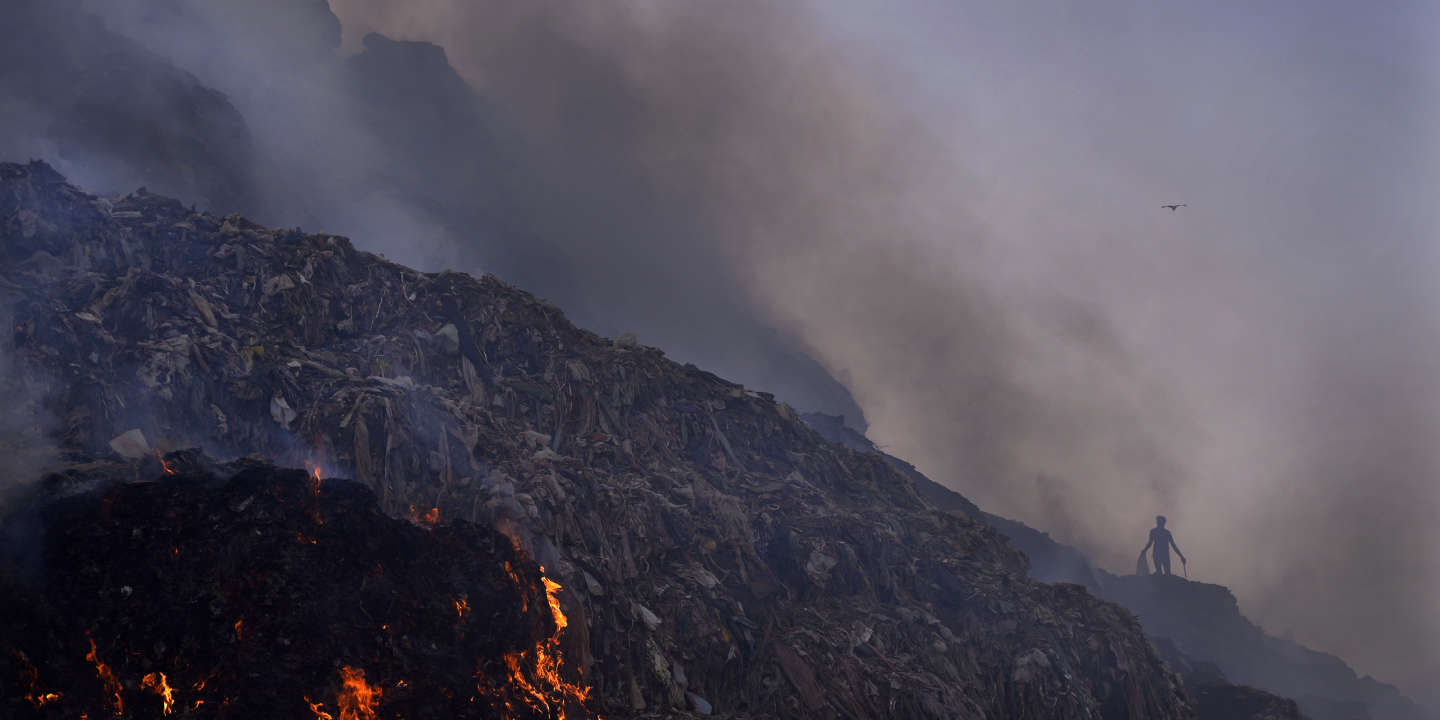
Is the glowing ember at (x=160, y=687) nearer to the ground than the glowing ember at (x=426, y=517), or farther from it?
nearer to the ground

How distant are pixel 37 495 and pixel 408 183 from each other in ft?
150

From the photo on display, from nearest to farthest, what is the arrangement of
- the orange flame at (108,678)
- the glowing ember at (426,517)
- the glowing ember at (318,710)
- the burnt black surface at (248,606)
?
the orange flame at (108,678), the burnt black surface at (248,606), the glowing ember at (318,710), the glowing ember at (426,517)

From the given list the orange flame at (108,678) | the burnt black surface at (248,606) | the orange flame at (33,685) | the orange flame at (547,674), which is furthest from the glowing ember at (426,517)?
the orange flame at (33,685)

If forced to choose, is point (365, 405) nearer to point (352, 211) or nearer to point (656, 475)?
point (656, 475)

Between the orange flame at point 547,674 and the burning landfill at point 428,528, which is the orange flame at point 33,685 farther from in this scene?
the orange flame at point 547,674

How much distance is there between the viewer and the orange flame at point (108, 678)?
29.6ft

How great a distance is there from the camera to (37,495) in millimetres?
10070

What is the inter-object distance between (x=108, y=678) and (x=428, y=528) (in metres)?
4.83

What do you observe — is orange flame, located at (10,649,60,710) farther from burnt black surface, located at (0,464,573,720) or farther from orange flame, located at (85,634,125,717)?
orange flame, located at (85,634,125,717)

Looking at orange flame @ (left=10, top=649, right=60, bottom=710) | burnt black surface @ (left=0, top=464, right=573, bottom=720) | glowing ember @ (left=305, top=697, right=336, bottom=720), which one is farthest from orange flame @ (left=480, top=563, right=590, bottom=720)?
orange flame @ (left=10, top=649, right=60, bottom=710)

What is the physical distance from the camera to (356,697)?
10086 mm

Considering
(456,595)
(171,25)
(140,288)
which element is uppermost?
(171,25)

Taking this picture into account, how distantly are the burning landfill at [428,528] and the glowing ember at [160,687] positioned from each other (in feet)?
0.24

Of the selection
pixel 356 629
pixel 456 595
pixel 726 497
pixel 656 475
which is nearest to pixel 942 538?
pixel 726 497
